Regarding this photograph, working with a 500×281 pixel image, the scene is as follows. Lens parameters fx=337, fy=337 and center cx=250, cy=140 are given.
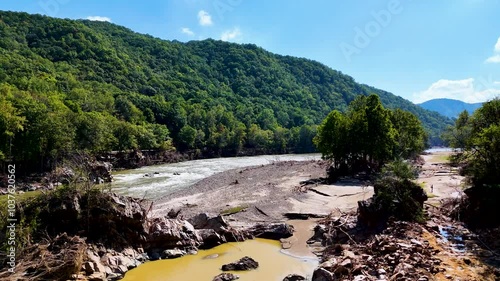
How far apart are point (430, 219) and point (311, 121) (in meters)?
178

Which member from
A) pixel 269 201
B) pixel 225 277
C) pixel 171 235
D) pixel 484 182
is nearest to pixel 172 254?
pixel 171 235

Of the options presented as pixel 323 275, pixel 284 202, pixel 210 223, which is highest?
pixel 210 223

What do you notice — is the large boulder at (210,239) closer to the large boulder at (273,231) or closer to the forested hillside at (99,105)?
the large boulder at (273,231)

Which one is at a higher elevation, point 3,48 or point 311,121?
point 3,48

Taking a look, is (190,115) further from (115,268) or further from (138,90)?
(115,268)

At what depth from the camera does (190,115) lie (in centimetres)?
13650

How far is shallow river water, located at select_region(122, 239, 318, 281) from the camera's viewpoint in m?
16.2

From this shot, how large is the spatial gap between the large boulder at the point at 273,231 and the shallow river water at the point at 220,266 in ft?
5.25

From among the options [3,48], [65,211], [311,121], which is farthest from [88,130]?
[311,121]

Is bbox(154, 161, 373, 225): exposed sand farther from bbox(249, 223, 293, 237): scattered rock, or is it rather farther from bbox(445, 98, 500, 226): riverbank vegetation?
bbox(445, 98, 500, 226): riverbank vegetation

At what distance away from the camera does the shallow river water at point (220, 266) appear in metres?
16.2

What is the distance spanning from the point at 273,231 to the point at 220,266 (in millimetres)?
5829

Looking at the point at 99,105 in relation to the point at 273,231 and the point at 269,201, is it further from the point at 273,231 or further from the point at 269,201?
the point at 273,231

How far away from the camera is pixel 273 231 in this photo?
73.3 feet
